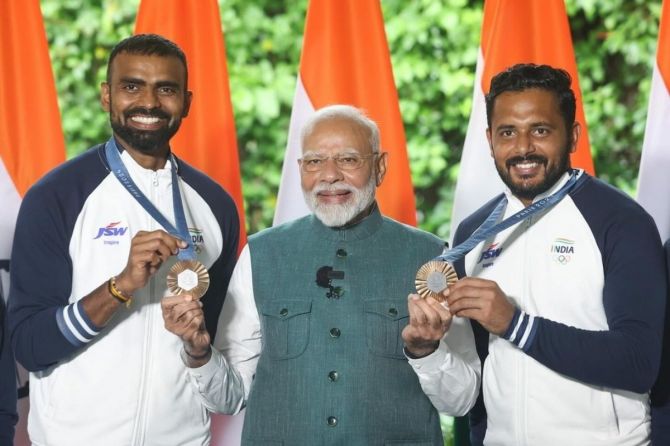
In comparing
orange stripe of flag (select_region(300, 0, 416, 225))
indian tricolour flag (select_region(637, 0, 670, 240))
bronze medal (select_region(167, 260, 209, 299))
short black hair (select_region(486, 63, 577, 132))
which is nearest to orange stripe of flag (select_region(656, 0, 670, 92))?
indian tricolour flag (select_region(637, 0, 670, 240))

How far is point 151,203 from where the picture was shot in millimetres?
3564

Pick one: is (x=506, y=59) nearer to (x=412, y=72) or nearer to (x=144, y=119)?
(x=144, y=119)

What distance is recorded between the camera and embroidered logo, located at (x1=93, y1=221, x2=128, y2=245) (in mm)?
3539

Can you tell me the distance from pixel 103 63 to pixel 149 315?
420cm

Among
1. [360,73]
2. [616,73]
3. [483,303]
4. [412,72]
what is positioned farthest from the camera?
[616,73]

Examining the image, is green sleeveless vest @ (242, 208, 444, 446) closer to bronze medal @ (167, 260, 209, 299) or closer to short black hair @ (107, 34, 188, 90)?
bronze medal @ (167, 260, 209, 299)

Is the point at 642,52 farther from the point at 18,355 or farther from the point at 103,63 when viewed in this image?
the point at 18,355

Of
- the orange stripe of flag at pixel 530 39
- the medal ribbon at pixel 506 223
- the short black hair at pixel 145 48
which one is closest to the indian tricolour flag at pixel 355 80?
the orange stripe of flag at pixel 530 39

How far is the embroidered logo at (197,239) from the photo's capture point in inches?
148

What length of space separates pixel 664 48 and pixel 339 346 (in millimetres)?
2069

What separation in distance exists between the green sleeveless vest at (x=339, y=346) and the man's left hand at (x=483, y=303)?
1.34 feet

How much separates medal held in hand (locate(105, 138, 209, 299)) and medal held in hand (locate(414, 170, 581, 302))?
635mm

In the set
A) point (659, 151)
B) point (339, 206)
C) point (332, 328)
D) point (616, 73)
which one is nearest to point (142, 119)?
point (339, 206)

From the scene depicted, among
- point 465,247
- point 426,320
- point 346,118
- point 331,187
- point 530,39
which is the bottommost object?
point 426,320
